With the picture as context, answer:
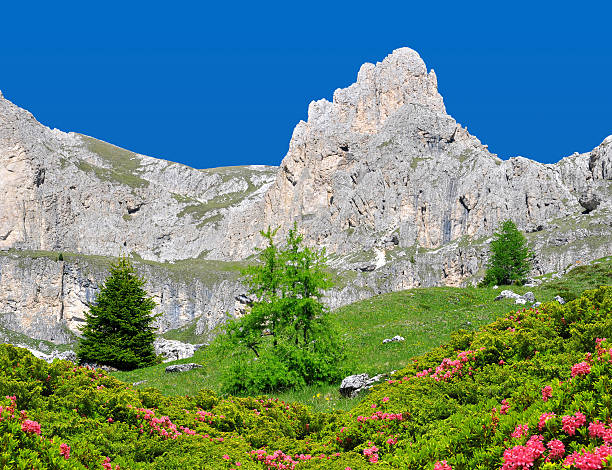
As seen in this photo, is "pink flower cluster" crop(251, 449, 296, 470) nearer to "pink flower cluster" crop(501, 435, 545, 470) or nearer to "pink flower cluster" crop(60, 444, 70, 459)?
"pink flower cluster" crop(60, 444, 70, 459)

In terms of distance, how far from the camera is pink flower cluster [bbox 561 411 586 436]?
686 cm

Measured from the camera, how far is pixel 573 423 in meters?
6.87

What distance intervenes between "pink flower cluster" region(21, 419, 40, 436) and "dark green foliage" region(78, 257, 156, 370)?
106 feet

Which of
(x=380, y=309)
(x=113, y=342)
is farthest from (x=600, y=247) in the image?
(x=113, y=342)

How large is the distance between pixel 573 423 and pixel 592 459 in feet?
3.56

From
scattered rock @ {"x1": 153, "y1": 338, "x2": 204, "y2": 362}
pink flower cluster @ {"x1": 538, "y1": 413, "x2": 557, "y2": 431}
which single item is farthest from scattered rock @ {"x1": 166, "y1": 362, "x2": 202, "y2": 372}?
pink flower cluster @ {"x1": 538, "y1": 413, "x2": 557, "y2": 431}

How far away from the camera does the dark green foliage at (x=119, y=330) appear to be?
1528 inches

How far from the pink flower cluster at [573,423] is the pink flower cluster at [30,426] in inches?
366

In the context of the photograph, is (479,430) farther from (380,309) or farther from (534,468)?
(380,309)

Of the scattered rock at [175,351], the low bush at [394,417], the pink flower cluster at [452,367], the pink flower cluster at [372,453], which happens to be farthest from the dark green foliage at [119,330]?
the pink flower cluster at [372,453]

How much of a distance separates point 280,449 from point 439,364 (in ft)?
19.8

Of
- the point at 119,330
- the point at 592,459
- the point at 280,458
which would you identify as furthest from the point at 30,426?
the point at 119,330

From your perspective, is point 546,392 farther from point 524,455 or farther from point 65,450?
point 65,450

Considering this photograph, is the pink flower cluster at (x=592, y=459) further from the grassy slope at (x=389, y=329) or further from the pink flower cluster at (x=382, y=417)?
the grassy slope at (x=389, y=329)
